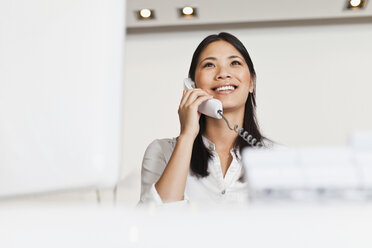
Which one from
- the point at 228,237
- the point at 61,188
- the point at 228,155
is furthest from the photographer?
the point at 228,155

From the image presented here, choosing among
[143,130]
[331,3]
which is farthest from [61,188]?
[331,3]

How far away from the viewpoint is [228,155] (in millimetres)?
1756

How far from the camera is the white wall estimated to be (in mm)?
2486

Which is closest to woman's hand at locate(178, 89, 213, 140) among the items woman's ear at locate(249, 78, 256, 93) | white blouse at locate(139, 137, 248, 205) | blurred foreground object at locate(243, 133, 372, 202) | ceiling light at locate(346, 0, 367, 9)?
white blouse at locate(139, 137, 248, 205)

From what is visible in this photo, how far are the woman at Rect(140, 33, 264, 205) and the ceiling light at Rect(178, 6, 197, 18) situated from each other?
2.10ft

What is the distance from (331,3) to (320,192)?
90.4 inches

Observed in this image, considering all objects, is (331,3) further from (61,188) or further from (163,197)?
(61,188)

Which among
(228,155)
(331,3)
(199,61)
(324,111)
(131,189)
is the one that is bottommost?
(131,189)

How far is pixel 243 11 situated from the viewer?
2588mm

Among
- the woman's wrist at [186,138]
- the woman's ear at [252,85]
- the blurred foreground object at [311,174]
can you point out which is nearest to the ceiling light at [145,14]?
the woman's ear at [252,85]

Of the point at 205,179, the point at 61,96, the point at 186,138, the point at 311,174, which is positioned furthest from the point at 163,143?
the point at 311,174

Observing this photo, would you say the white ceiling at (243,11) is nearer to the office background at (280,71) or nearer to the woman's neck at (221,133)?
the office background at (280,71)

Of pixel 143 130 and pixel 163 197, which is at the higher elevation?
pixel 143 130

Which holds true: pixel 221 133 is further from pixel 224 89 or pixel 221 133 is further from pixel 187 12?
pixel 187 12
